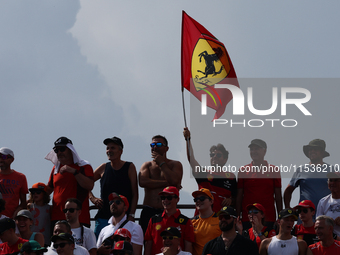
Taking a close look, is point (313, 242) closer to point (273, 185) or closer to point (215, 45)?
point (273, 185)

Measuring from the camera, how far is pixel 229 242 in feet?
23.7

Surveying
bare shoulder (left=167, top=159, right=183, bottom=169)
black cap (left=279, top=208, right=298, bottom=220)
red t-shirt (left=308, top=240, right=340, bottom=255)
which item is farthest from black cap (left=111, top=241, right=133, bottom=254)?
red t-shirt (left=308, top=240, right=340, bottom=255)

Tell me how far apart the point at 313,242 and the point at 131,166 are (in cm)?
333

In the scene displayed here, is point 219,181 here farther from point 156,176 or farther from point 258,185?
point 156,176

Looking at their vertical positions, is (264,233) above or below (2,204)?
below

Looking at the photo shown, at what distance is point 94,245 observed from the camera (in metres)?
7.91

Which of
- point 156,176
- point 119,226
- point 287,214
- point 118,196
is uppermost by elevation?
point 156,176

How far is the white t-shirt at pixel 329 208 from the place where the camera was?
26.5ft

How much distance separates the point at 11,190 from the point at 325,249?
5293 mm

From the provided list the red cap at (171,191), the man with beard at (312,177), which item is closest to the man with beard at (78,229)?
the red cap at (171,191)

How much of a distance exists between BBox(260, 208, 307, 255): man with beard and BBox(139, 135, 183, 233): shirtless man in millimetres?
2057

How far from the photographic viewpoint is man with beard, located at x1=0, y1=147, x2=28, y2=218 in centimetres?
893

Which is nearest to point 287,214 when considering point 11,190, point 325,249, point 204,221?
point 325,249

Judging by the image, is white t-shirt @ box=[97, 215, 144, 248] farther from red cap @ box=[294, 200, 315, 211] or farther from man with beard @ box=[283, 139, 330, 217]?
man with beard @ box=[283, 139, 330, 217]
